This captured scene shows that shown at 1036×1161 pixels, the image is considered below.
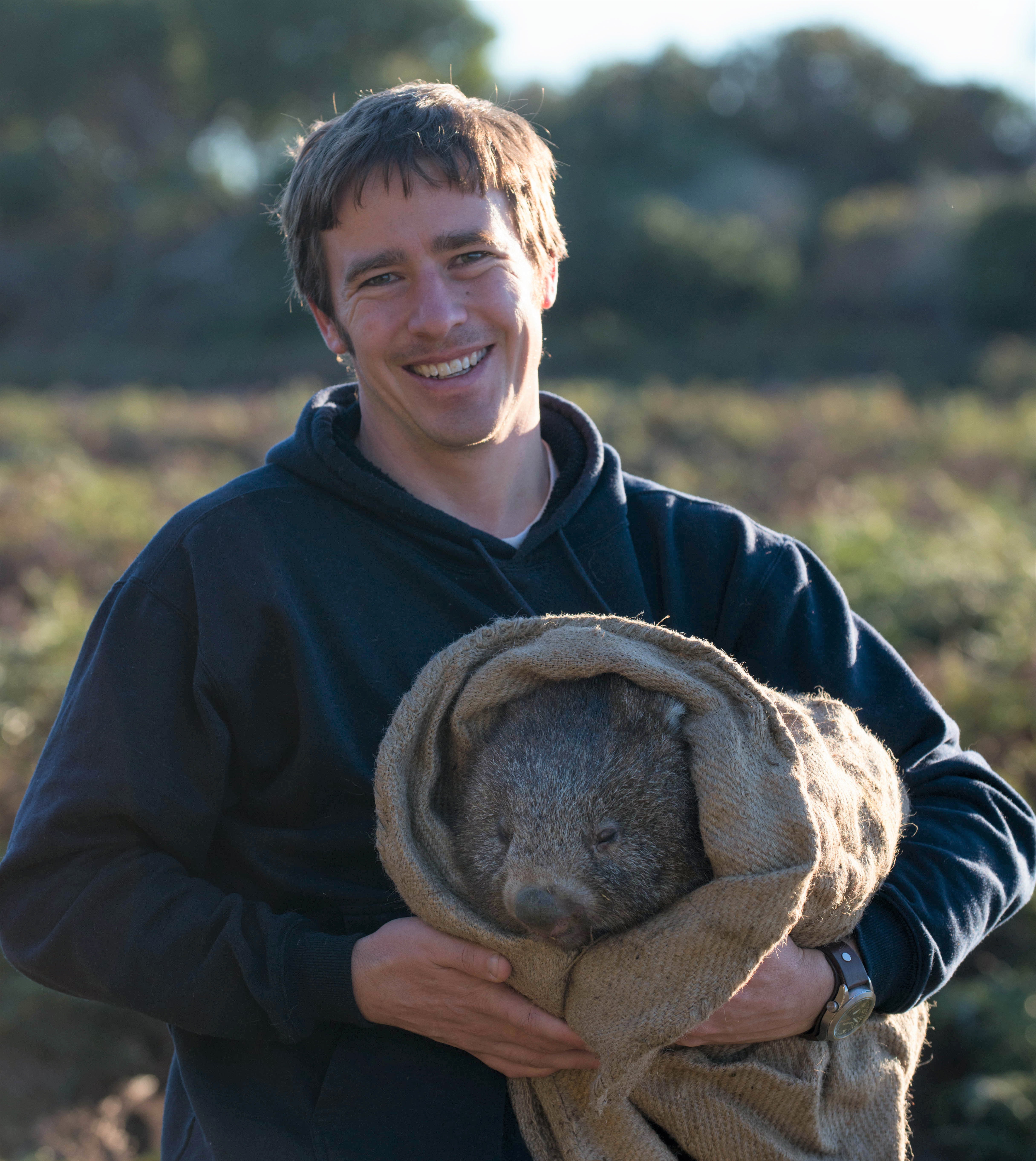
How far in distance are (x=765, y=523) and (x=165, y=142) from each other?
137 feet

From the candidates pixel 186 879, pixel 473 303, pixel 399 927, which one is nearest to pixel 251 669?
pixel 186 879

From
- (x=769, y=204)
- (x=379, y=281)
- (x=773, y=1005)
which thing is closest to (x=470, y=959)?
(x=773, y=1005)

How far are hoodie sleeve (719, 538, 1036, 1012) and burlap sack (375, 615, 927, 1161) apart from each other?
0.17 m

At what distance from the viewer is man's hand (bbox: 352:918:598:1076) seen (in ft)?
6.09

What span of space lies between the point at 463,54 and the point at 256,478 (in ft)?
159

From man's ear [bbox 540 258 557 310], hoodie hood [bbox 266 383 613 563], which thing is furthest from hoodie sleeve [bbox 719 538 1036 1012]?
man's ear [bbox 540 258 557 310]

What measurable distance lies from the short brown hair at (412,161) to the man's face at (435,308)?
1.2 inches

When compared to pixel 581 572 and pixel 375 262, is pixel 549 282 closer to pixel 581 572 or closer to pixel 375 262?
pixel 375 262

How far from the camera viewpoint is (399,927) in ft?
6.34

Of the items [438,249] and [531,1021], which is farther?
[438,249]

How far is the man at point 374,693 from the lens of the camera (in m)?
1.98

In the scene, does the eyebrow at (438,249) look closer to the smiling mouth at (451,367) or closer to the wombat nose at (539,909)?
the smiling mouth at (451,367)

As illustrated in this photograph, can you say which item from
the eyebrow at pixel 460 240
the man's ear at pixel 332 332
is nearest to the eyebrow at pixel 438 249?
the eyebrow at pixel 460 240

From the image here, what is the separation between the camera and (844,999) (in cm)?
193
